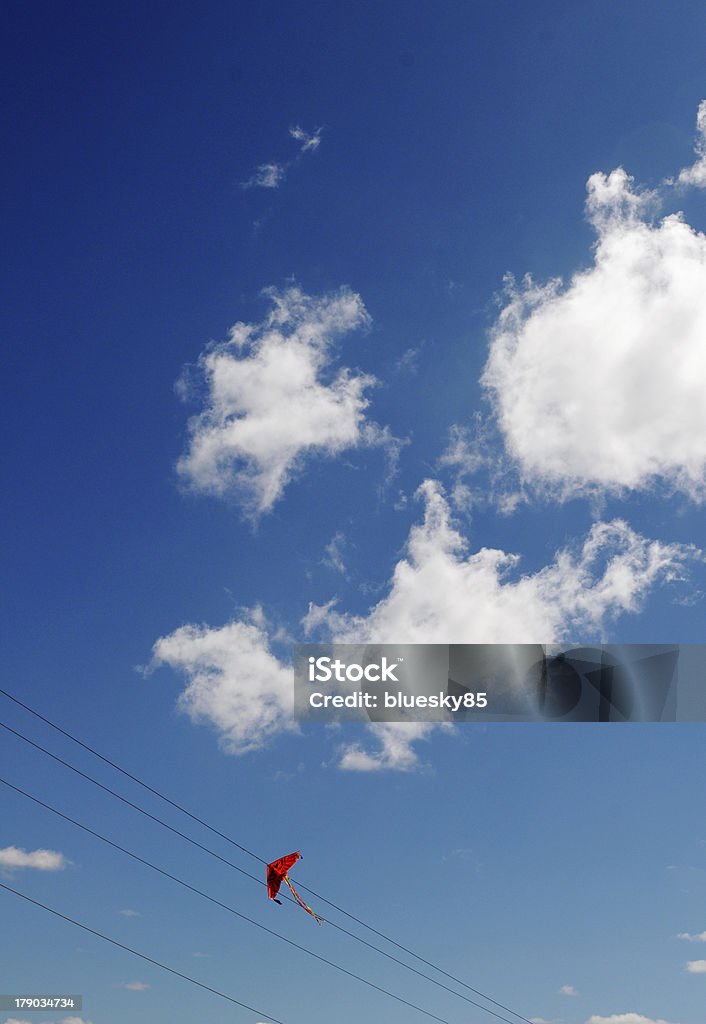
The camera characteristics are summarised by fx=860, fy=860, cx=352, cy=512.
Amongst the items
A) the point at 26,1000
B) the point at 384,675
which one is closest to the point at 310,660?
the point at 384,675

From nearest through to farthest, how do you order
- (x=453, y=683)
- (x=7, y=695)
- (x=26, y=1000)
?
(x=453, y=683) → (x=7, y=695) → (x=26, y=1000)

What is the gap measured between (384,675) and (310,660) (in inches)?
278

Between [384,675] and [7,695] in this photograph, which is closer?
[384,675]

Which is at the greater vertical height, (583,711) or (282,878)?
(583,711)

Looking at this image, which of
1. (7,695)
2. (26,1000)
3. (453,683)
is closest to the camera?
(453,683)

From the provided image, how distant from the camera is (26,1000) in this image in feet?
335

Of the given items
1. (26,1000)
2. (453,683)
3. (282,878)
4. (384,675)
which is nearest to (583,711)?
(453,683)

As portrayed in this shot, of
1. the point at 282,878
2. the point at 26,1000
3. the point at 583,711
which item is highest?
the point at 583,711

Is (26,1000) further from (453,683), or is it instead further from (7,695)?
(453,683)

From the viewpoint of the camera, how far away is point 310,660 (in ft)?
265

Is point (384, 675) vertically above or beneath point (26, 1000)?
above

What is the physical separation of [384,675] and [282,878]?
3904cm

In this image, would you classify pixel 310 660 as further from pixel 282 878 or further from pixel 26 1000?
pixel 26 1000

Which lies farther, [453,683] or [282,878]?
[282,878]
